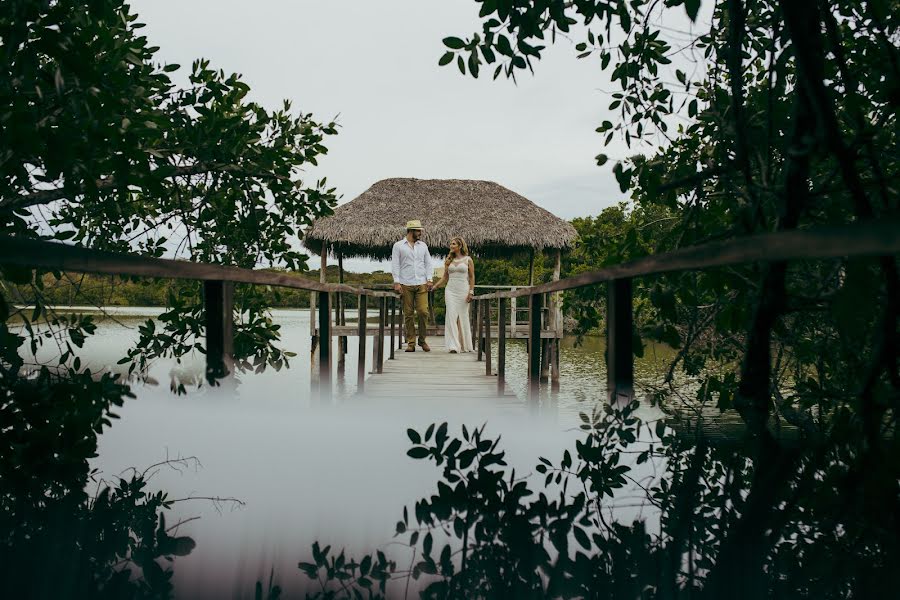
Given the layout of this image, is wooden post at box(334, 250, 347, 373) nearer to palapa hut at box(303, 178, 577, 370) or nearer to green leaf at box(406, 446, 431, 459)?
palapa hut at box(303, 178, 577, 370)

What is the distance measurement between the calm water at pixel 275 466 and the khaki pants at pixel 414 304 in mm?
5417

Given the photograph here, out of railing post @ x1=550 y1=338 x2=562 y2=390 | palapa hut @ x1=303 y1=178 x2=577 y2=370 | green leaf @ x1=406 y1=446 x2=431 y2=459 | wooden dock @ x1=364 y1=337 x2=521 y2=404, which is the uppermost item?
palapa hut @ x1=303 y1=178 x2=577 y2=370

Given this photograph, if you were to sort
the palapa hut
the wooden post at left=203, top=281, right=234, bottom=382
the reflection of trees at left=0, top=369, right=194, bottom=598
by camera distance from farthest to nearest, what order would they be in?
the palapa hut
the wooden post at left=203, top=281, right=234, bottom=382
the reflection of trees at left=0, top=369, right=194, bottom=598

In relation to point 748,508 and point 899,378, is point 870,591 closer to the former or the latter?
point 748,508

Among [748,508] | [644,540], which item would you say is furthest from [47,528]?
[748,508]

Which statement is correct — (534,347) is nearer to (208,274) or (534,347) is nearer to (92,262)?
(208,274)

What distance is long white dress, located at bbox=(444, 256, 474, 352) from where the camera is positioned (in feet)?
28.1

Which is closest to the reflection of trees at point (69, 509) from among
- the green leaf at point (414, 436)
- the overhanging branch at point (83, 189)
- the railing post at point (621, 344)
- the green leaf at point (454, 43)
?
the green leaf at point (414, 436)

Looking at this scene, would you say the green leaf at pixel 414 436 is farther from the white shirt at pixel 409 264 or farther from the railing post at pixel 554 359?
the railing post at pixel 554 359

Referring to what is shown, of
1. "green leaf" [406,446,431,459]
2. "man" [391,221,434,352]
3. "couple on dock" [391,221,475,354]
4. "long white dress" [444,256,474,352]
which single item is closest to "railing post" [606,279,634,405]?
"green leaf" [406,446,431,459]

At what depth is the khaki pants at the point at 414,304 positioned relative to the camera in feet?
27.0

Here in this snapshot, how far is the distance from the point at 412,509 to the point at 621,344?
3.13 ft

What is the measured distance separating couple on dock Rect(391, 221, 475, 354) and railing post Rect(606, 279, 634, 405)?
5.67 m

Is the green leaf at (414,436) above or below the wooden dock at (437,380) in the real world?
above
